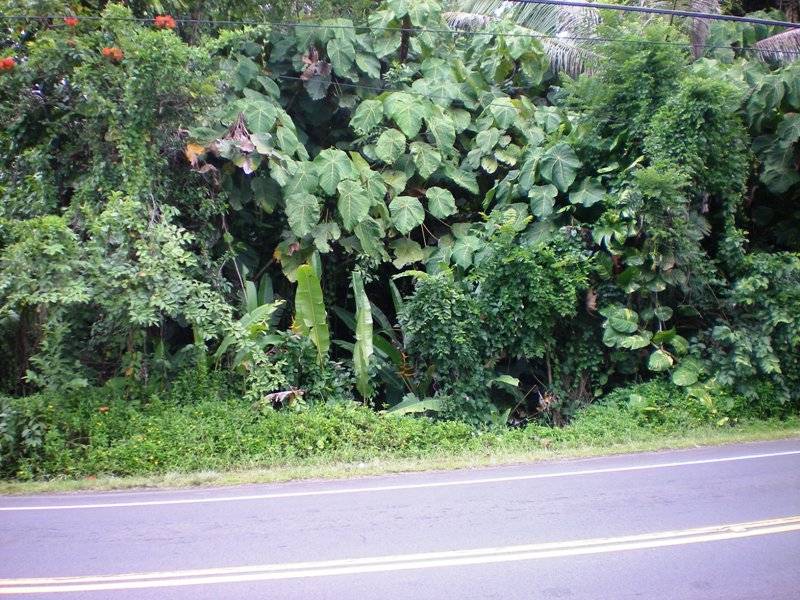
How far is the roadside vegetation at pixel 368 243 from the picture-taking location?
32.3 ft

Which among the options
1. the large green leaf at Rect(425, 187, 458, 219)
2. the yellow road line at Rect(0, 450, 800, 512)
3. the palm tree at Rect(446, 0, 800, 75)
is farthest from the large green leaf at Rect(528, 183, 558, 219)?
the yellow road line at Rect(0, 450, 800, 512)

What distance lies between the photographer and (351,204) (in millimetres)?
11758

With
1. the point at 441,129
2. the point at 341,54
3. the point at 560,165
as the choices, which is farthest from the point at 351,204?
the point at 560,165

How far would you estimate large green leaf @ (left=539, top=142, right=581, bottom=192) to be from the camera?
12273 millimetres

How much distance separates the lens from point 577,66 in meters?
14.7

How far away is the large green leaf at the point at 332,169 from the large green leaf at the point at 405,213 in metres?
0.93

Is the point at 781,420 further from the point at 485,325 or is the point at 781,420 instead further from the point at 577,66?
the point at 577,66

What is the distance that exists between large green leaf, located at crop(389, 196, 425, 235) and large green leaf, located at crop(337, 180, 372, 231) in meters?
0.81

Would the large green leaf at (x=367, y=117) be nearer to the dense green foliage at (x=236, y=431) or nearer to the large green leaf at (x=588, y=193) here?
the large green leaf at (x=588, y=193)

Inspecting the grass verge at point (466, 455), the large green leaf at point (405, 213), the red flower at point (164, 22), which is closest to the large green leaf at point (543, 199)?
the large green leaf at point (405, 213)

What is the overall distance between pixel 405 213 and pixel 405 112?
1888 mm

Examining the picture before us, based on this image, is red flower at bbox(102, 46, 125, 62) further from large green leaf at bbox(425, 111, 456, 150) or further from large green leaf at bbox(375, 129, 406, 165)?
large green leaf at bbox(425, 111, 456, 150)

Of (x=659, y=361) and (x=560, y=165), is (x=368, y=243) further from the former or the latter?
(x=659, y=361)

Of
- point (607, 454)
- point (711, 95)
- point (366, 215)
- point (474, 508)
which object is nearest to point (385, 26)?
point (366, 215)
